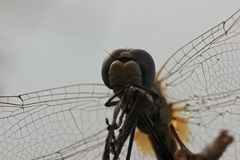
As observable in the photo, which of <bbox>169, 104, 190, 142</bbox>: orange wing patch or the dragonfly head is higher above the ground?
the dragonfly head

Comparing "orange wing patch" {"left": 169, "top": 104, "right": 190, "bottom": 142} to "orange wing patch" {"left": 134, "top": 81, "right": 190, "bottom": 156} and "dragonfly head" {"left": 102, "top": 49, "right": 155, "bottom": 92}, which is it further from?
"dragonfly head" {"left": 102, "top": 49, "right": 155, "bottom": 92}

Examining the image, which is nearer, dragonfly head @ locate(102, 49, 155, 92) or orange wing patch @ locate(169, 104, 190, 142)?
dragonfly head @ locate(102, 49, 155, 92)

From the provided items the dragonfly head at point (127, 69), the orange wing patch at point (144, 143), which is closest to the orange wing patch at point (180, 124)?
the orange wing patch at point (144, 143)

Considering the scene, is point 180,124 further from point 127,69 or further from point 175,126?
point 127,69

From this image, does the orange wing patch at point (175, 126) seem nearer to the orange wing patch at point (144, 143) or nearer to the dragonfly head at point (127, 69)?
the orange wing patch at point (144, 143)

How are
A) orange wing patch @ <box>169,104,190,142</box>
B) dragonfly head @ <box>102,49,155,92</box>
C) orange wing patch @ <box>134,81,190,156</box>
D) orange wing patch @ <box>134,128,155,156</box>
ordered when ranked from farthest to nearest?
orange wing patch @ <box>169,104,190,142</box> < orange wing patch @ <box>134,81,190,156</box> < orange wing patch @ <box>134,128,155,156</box> < dragonfly head @ <box>102,49,155,92</box>

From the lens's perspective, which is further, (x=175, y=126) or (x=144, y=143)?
(x=175, y=126)

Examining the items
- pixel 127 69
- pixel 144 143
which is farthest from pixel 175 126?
pixel 127 69

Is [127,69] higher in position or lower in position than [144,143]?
higher

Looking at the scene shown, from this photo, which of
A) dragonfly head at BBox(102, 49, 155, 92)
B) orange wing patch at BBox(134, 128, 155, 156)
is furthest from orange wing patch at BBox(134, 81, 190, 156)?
dragonfly head at BBox(102, 49, 155, 92)

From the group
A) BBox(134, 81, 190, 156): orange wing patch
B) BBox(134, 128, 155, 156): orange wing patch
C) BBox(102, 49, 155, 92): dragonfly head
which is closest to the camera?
BBox(102, 49, 155, 92): dragonfly head
